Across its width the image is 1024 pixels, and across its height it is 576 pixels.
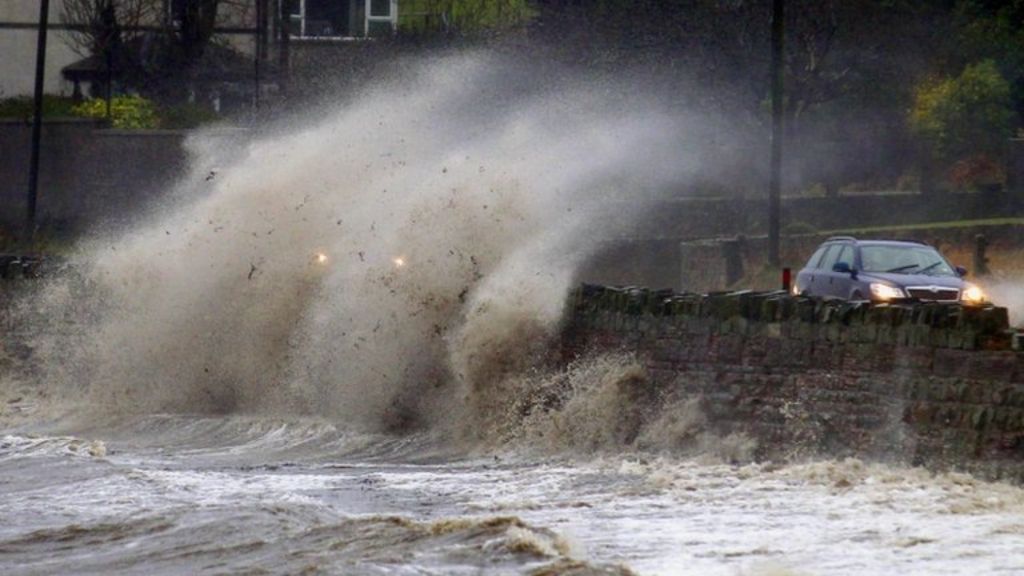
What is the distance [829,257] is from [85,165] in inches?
1103

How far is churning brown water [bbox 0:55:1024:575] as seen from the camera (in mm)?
13250

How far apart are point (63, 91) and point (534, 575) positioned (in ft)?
165

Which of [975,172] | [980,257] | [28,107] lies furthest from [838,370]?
[975,172]

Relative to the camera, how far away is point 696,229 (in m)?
48.7

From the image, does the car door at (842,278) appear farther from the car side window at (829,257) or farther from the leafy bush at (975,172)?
the leafy bush at (975,172)

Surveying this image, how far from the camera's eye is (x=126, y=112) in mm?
51844

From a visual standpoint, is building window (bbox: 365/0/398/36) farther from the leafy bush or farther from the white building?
the leafy bush

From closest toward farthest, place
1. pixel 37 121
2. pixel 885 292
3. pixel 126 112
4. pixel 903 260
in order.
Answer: pixel 885 292, pixel 903 260, pixel 37 121, pixel 126 112

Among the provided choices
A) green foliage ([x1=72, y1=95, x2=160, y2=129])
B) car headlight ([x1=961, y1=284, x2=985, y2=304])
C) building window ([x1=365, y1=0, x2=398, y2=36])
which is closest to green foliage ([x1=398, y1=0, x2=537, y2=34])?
building window ([x1=365, y1=0, x2=398, y2=36])

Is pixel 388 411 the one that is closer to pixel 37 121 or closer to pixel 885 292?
pixel 885 292

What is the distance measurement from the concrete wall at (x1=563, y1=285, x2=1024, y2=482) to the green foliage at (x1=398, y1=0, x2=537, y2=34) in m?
43.0

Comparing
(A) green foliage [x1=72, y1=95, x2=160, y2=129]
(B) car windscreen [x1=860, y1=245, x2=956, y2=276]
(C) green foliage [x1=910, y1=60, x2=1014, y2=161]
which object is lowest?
(B) car windscreen [x1=860, y1=245, x2=956, y2=276]

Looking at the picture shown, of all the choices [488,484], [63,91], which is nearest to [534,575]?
[488,484]

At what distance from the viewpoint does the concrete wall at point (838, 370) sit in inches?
591
